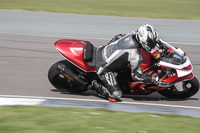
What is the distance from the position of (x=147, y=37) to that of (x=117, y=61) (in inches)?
29.8

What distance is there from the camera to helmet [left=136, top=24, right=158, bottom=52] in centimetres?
668

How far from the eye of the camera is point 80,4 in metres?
18.7

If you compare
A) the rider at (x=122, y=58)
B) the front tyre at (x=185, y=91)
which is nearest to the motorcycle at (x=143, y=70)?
the front tyre at (x=185, y=91)

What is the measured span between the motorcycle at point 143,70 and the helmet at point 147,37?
1.23 ft

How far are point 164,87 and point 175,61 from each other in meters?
0.54

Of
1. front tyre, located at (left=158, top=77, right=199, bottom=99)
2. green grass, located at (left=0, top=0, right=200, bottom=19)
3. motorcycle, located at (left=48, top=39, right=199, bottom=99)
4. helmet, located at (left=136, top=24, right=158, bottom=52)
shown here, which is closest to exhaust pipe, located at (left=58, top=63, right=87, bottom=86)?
motorcycle, located at (left=48, top=39, right=199, bottom=99)

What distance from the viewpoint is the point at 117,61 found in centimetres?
704

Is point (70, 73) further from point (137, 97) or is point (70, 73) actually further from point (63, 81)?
point (137, 97)

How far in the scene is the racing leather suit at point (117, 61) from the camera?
22.5 ft

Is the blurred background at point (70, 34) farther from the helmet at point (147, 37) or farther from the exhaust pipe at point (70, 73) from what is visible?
the helmet at point (147, 37)

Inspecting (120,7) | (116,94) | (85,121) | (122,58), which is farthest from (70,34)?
(85,121)

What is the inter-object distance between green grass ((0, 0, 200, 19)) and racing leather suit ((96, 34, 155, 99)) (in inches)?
379

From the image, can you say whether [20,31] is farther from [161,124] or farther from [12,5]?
[161,124]

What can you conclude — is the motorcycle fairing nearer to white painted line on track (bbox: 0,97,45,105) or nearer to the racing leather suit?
the racing leather suit
